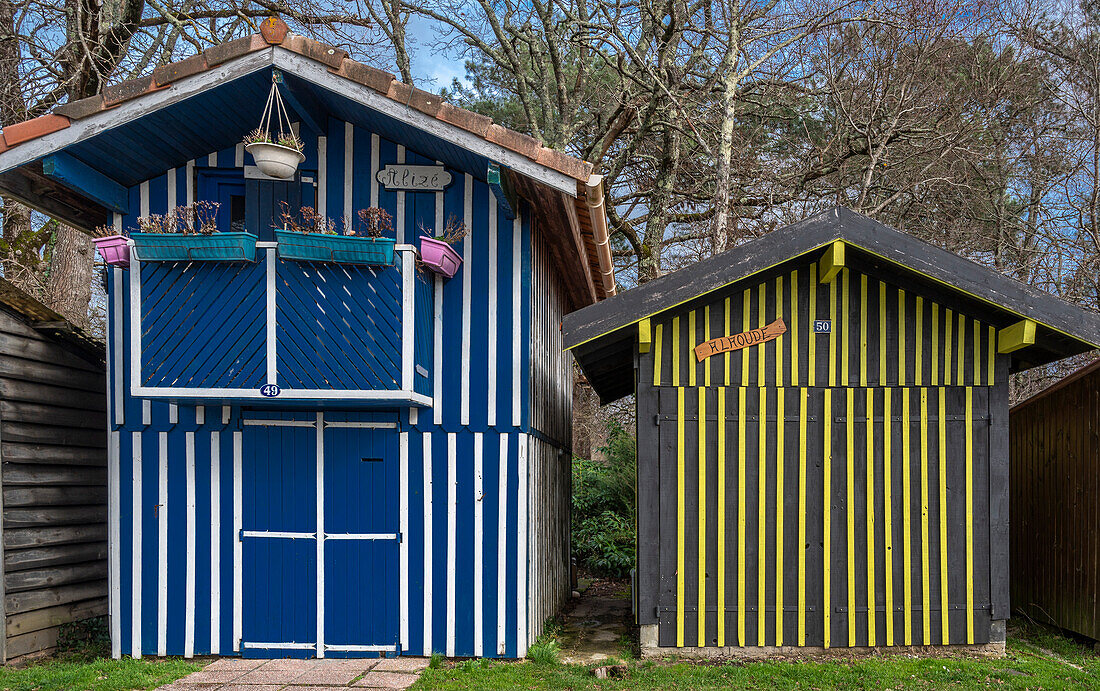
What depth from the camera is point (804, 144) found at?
14766 millimetres

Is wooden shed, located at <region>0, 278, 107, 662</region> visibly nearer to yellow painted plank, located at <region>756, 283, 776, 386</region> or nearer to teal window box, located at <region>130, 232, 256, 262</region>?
teal window box, located at <region>130, 232, 256, 262</region>

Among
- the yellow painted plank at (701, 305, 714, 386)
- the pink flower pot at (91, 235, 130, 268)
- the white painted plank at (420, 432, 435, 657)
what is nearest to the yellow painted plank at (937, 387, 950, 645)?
the yellow painted plank at (701, 305, 714, 386)

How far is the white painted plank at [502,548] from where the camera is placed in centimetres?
687

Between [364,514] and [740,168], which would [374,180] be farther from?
[740,168]

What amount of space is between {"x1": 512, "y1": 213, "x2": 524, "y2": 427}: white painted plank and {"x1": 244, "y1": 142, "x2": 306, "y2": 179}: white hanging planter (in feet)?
6.05

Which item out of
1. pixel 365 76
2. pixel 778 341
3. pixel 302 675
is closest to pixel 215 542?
pixel 302 675

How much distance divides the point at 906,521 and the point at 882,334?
1.55 m

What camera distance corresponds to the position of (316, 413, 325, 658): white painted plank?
692 centimetres

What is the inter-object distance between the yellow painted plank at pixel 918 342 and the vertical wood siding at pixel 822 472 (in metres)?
0.02

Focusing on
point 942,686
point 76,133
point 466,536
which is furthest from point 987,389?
point 76,133

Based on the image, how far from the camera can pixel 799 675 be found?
627 cm

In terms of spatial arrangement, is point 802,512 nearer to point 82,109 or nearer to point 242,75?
point 242,75

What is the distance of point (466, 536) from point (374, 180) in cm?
314

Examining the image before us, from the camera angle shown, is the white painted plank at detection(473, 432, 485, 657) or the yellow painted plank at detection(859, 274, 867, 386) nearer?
the white painted plank at detection(473, 432, 485, 657)
